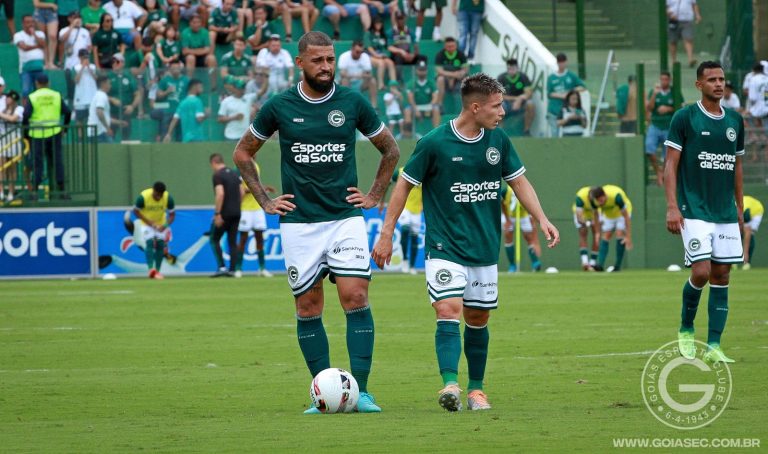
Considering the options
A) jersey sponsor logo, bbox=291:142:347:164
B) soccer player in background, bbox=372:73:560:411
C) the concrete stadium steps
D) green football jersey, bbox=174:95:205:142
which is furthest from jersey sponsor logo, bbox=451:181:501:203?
the concrete stadium steps

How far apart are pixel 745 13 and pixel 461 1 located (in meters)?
6.94

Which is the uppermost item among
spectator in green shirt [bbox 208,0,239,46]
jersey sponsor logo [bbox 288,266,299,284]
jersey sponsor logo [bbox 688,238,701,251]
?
spectator in green shirt [bbox 208,0,239,46]

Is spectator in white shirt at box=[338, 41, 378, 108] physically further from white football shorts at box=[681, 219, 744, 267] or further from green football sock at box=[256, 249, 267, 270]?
white football shorts at box=[681, 219, 744, 267]

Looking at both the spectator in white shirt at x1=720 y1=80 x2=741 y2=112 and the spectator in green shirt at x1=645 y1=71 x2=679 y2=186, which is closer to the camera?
the spectator in white shirt at x1=720 y1=80 x2=741 y2=112

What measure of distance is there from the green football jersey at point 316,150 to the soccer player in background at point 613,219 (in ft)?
62.4

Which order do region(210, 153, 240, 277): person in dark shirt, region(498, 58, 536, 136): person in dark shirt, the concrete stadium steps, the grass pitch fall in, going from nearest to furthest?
the grass pitch < region(210, 153, 240, 277): person in dark shirt < region(498, 58, 536, 136): person in dark shirt < the concrete stadium steps

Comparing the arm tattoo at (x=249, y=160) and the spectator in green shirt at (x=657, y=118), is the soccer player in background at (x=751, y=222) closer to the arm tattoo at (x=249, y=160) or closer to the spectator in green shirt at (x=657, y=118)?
the spectator in green shirt at (x=657, y=118)

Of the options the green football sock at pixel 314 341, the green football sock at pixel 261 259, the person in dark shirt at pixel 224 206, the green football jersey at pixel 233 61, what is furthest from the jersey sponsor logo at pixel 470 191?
the green football jersey at pixel 233 61

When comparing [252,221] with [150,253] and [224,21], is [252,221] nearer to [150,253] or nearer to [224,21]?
[150,253]

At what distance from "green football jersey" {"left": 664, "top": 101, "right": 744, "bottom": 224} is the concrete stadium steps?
81.8ft

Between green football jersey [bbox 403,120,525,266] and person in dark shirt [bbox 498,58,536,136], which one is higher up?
person in dark shirt [bbox 498,58,536,136]

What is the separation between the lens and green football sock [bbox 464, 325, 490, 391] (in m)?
9.52

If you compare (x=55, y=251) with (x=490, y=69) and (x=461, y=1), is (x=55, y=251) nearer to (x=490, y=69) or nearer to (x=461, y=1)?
(x=490, y=69)

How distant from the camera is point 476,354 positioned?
954 cm
